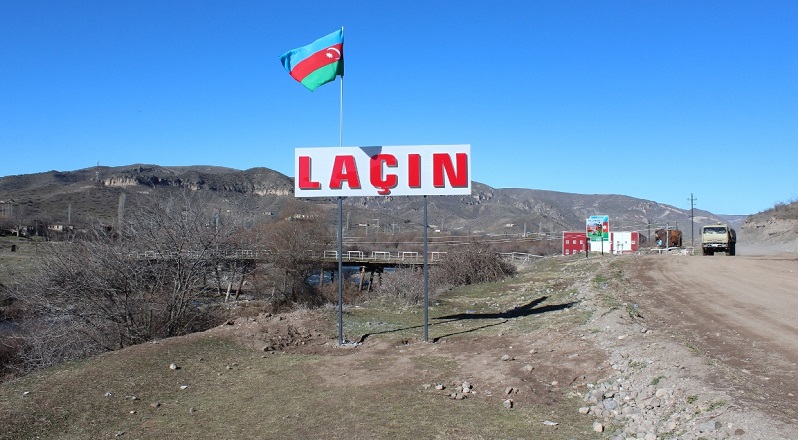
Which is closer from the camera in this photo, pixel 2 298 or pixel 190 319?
pixel 190 319

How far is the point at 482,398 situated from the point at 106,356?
6.75 m

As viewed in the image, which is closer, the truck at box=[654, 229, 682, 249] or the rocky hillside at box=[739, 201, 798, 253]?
the truck at box=[654, 229, 682, 249]

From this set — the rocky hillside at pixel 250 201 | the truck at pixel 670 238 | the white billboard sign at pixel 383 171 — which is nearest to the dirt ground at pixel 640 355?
the white billboard sign at pixel 383 171

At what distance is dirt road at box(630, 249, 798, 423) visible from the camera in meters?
5.98

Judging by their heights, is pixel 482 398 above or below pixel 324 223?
below

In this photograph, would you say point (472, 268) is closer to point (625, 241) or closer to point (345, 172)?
point (345, 172)

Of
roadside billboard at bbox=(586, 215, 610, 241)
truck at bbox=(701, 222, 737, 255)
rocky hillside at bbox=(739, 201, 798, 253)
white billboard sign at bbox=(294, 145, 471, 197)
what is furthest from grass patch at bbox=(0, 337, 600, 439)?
rocky hillside at bbox=(739, 201, 798, 253)

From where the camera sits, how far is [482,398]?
708 cm

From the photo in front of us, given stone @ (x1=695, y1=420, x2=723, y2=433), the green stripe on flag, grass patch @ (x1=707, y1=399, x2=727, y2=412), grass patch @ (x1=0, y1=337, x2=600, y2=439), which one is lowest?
grass patch @ (x1=0, y1=337, x2=600, y2=439)

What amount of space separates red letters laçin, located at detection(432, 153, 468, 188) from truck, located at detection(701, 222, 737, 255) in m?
29.9

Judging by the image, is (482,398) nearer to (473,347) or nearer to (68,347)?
(473,347)

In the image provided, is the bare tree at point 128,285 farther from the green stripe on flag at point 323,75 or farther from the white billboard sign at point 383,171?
the green stripe on flag at point 323,75

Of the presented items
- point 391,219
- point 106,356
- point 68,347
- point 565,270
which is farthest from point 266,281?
point 391,219

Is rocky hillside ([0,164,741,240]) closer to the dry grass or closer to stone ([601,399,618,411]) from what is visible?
the dry grass
